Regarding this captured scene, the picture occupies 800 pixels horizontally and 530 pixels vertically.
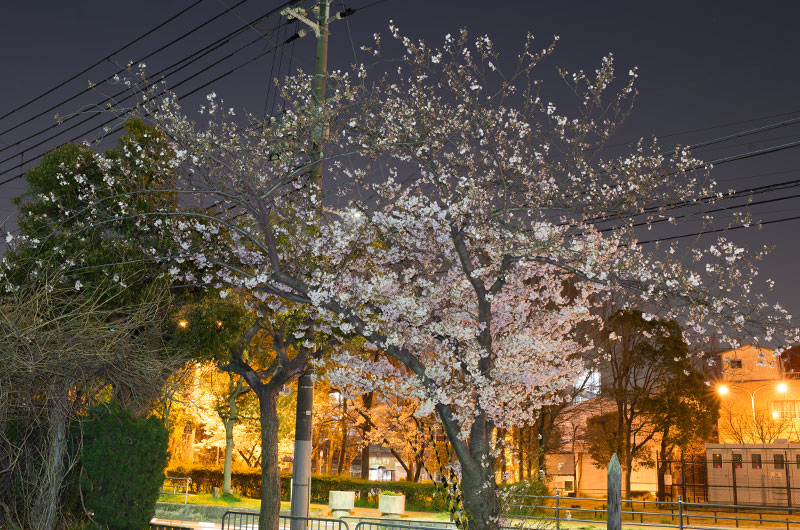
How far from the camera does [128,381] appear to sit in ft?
44.3

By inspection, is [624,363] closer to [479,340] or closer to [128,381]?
[479,340]

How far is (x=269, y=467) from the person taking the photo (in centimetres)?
Answer: 1998

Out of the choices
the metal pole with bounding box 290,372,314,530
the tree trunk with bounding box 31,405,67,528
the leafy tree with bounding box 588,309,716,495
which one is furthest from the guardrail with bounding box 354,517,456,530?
the leafy tree with bounding box 588,309,716,495

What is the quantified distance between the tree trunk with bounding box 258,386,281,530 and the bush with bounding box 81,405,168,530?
567 cm

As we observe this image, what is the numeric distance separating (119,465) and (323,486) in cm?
2353

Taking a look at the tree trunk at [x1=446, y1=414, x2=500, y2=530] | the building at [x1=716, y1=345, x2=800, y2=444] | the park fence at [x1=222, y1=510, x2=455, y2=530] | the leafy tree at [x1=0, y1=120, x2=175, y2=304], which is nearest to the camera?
the tree trunk at [x1=446, y1=414, x2=500, y2=530]

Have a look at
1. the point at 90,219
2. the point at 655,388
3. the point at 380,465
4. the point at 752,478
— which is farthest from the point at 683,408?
the point at 380,465

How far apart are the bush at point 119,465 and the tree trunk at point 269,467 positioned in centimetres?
567

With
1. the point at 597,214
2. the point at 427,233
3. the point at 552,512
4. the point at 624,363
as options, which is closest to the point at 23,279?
the point at 427,233

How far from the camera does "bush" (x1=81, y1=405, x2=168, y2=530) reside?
43.1 ft

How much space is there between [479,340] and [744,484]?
27056 mm

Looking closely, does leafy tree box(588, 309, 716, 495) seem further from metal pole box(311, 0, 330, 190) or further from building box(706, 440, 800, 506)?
metal pole box(311, 0, 330, 190)

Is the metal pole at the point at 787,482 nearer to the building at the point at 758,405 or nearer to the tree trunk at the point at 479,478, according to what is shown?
the building at the point at 758,405

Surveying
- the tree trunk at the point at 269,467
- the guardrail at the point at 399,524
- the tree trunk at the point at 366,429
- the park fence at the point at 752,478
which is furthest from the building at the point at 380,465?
the tree trunk at the point at 269,467
